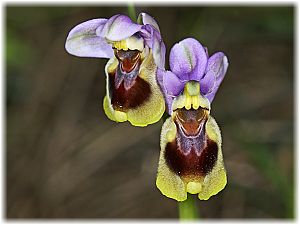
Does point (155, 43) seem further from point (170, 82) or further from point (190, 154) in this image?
point (190, 154)

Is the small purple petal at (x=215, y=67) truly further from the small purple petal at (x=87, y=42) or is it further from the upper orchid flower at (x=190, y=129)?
the small purple petal at (x=87, y=42)

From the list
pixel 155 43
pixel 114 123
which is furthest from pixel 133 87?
pixel 114 123

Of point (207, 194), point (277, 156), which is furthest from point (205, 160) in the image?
point (277, 156)

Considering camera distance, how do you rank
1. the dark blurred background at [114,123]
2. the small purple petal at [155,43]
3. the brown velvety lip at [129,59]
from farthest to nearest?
the dark blurred background at [114,123], the brown velvety lip at [129,59], the small purple petal at [155,43]

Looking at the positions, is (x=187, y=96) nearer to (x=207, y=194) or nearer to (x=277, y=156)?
(x=207, y=194)

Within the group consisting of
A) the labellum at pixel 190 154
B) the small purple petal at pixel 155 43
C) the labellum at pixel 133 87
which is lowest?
the labellum at pixel 190 154

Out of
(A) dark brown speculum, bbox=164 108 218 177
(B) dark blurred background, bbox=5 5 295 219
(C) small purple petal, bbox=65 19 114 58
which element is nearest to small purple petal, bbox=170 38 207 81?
(A) dark brown speculum, bbox=164 108 218 177

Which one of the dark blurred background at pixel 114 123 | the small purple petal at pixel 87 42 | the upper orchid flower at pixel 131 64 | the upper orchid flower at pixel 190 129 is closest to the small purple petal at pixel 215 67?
the upper orchid flower at pixel 190 129
